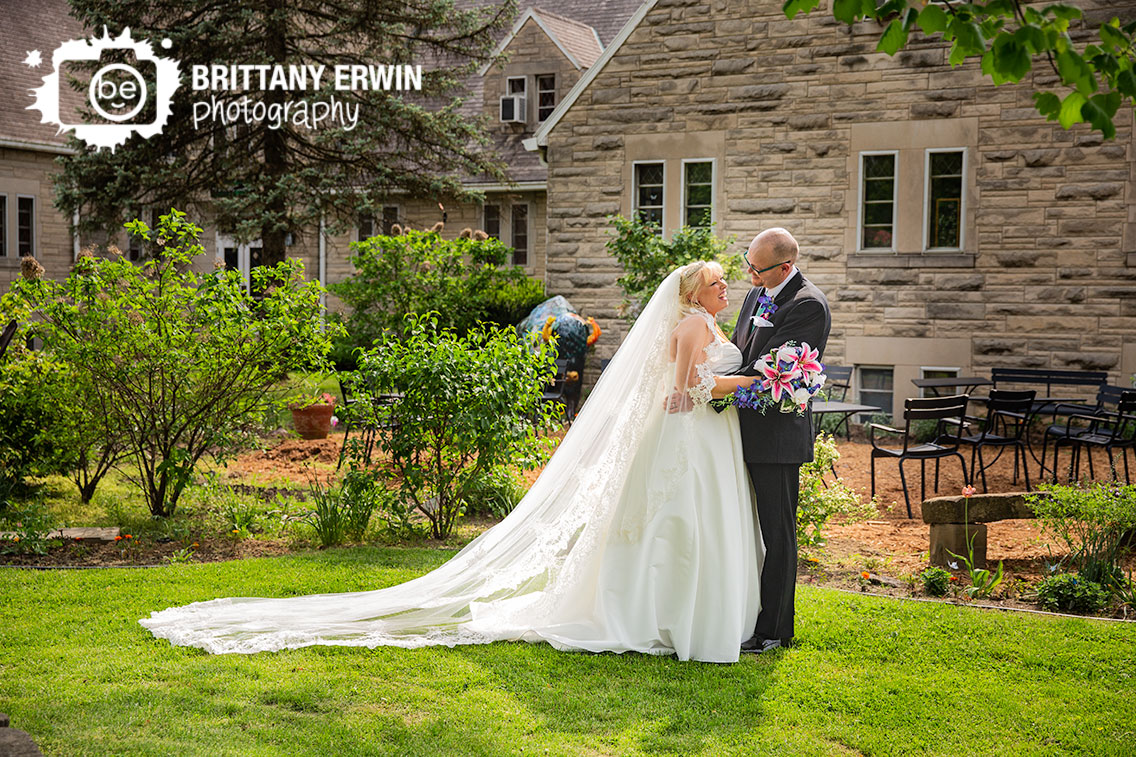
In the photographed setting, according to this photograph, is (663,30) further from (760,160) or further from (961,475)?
(961,475)

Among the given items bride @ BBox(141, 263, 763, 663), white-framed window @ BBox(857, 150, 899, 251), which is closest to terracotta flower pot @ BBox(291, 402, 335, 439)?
bride @ BBox(141, 263, 763, 663)

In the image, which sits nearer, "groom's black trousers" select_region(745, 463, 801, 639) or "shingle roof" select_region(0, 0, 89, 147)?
"groom's black trousers" select_region(745, 463, 801, 639)

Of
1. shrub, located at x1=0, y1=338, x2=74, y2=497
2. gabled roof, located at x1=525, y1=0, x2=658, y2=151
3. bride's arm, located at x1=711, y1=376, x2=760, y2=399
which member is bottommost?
shrub, located at x1=0, y1=338, x2=74, y2=497

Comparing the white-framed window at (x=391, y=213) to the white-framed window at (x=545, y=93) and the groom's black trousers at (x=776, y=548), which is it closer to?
the white-framed window at (x=545, y=93)

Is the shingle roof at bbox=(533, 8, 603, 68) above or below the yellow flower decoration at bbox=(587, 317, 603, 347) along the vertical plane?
above

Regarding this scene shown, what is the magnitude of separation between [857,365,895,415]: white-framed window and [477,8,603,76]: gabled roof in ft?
33.2

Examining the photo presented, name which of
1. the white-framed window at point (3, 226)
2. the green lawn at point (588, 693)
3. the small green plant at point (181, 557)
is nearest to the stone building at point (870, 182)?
the green lawn at point (588, 693)

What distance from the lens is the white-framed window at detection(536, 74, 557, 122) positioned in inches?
856

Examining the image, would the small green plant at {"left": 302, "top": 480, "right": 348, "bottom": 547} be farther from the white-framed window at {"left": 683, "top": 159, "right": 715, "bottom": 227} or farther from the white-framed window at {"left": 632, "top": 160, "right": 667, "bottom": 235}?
the white-framed window at {"left": 683, "top": 159, "right": 715, "bottom": 227}

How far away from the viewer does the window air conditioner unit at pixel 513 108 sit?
21.7m

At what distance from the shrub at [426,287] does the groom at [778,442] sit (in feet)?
37.3

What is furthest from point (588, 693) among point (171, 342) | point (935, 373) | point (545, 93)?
point (545, 93)

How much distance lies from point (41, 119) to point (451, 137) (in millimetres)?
11586

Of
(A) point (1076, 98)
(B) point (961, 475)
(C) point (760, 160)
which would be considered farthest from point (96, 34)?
(A) point (1076, 98)
